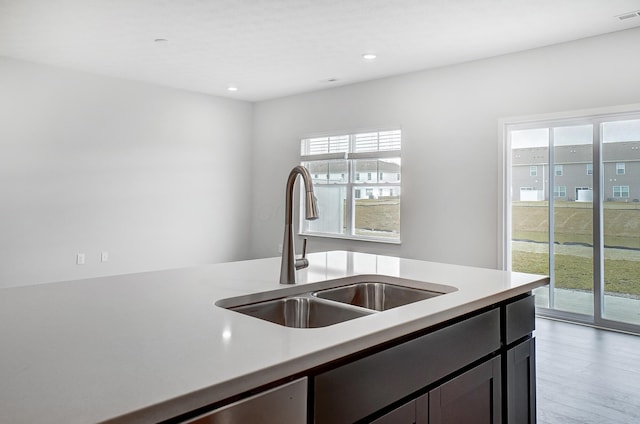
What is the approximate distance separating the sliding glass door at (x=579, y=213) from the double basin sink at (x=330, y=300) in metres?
3.26

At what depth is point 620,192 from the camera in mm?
4055

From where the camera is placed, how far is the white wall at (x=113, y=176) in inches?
195

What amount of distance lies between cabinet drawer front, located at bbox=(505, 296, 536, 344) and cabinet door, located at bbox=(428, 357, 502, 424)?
5.6 inches

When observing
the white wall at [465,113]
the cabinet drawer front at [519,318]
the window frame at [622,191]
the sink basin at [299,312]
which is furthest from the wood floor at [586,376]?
the sink basin at [299,312]

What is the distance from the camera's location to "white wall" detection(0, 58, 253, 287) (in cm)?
496

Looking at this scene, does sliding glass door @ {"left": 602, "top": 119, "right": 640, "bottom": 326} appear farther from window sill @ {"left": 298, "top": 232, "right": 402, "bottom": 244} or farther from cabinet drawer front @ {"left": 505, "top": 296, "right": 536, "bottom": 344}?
cabinet drawer front @ {"left": 505, "top": 296, "right": 536, "bottom": 344}

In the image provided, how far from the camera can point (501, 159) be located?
464 cm

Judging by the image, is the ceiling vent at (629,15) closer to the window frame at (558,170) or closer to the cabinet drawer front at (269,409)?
the window frame at (558,170)

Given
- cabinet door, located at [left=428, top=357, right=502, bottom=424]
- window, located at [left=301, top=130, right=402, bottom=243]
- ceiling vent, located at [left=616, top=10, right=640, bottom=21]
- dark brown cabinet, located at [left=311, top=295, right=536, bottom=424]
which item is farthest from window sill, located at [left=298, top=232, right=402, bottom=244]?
cabinet door, located at [left=428, top=357, right=502, bottom=424]

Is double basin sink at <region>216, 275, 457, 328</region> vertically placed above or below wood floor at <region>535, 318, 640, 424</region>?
above

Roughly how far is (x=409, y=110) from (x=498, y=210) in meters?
1.64

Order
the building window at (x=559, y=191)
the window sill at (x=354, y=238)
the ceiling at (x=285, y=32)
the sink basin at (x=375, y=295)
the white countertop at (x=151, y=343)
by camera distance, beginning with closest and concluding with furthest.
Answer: the white countertop at (x=151, y=343) < the sink basin at (x=375, y=295) < the ceiling at (x=285, y=32) < the building window at (x=559, y=191) < the window sill at (x=354, y=238)

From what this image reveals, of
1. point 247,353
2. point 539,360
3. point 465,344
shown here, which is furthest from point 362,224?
point 247,353

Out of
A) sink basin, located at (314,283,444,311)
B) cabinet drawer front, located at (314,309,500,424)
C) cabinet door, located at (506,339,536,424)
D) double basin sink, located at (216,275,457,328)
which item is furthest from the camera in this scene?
sink basin, located at (314,283,444,311)
